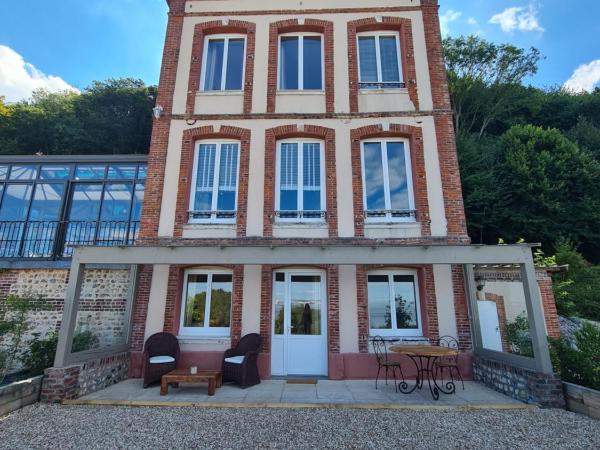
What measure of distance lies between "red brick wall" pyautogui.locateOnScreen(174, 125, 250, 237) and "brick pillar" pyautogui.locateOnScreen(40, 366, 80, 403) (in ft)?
10.1

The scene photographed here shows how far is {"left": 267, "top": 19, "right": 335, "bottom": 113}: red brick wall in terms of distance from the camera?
25.1 feet

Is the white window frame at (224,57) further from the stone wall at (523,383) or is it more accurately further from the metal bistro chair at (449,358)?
A: the stone wall at (523,383)

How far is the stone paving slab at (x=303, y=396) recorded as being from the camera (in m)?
4.72

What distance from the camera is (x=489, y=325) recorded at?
6469mm

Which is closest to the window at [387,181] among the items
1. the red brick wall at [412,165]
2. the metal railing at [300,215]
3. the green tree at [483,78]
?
the red brick wall at [412,165]

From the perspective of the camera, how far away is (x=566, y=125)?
67.2 ft

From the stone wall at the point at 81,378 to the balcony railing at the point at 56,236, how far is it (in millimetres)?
3265

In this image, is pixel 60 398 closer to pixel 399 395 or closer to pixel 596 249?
pixel 399 395

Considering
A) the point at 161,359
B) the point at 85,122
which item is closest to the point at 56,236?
the point at 161,359

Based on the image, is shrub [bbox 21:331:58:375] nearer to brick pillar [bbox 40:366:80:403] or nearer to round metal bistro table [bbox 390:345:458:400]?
brick pillar [bbox 40:366:80:403]

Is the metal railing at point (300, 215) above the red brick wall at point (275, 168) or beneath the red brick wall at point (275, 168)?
beneath

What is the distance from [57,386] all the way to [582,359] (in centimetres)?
797

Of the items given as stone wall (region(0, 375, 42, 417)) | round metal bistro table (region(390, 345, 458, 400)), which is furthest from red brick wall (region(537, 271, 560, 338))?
stone wall (region(0, 375, 42, 417))

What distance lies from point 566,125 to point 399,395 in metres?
24.1
